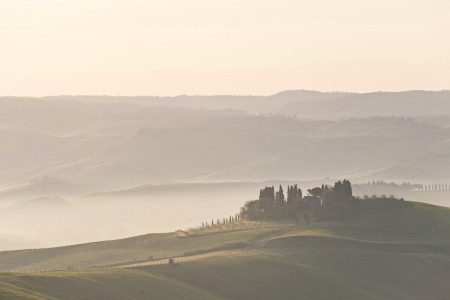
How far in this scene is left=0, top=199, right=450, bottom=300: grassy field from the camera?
10550cm

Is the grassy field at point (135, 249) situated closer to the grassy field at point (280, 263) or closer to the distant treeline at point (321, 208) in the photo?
the grassy field at point (280, 263)

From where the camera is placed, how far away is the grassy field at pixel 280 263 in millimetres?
105500

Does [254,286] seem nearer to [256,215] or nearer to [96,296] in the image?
[96,296]

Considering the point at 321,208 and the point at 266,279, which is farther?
the point at 321,208

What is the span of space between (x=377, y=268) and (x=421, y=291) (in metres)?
11.7

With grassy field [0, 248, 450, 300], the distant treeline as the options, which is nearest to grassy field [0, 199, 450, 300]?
grassy field [0, 248, 450, 300]

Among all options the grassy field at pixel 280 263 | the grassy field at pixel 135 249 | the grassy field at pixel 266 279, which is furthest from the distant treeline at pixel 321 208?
the grassy field at pixel 266 279

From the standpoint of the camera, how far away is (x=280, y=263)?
13312 centimetres

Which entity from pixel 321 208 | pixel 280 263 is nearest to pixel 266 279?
pixel 280 263

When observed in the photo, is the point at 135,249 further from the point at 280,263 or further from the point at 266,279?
the point at 266,279

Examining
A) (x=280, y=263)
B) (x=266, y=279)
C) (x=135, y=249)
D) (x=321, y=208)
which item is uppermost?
(x=321, y=208)

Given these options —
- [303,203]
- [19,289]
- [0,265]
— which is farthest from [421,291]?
[0,265]

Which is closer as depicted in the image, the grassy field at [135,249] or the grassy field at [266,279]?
the grassy field at [266,279]

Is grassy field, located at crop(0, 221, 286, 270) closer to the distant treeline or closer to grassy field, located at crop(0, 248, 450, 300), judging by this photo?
the distant treeline
